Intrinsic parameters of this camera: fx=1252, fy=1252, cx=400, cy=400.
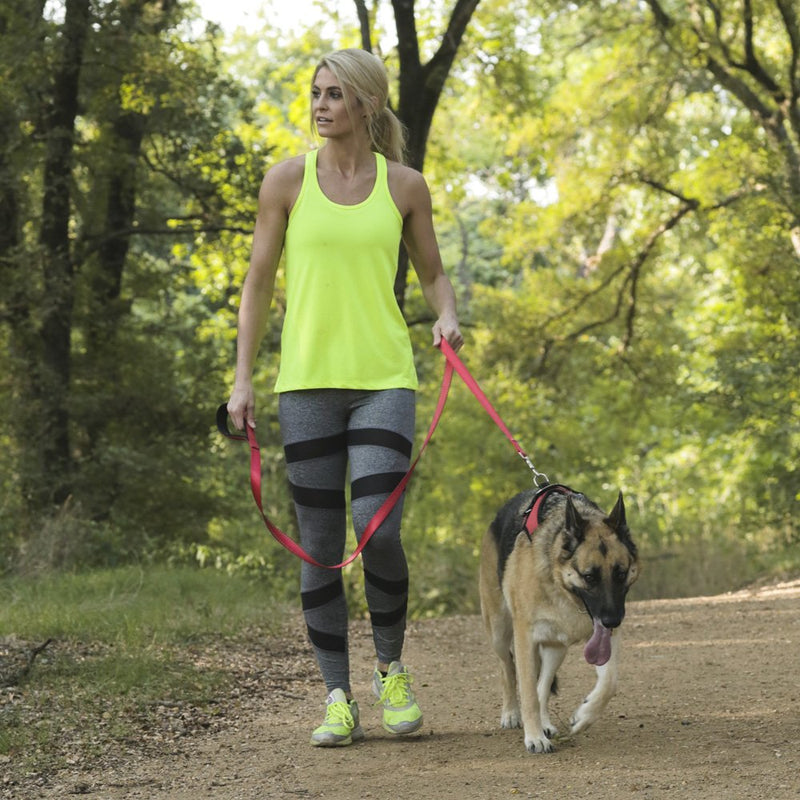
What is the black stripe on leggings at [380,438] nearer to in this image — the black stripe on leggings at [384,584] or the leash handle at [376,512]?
the leash handle at [376,512]

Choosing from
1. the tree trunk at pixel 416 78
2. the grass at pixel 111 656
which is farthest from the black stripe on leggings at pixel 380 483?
the tree trunk at pixel 416 78

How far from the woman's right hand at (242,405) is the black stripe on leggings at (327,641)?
97 centimetres

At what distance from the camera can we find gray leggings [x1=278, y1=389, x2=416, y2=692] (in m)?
5.10

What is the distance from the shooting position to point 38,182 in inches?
627

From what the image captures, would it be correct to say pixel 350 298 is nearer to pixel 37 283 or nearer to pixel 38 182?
pixel 37 283

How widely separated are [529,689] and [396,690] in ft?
1.85

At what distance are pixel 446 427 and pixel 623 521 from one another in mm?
16614

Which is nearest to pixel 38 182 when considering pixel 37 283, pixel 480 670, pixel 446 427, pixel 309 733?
pixel 37 283

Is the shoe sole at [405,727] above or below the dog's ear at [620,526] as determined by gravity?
below

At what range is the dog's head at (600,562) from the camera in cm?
500

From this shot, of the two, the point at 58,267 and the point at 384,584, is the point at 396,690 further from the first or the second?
the point at 58,267

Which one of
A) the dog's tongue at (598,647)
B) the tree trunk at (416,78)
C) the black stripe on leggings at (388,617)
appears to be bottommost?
the dog's tongue at (598,647)

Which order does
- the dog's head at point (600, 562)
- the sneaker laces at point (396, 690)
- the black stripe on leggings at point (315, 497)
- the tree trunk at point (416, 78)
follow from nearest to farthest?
the dog's head at point (600, 562) → the black stripe on leggings at point (315, 497) → the sneaker laces at point (396, 690) → the tree trunk at point (416, 78)

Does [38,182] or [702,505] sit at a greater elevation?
[38,182]
